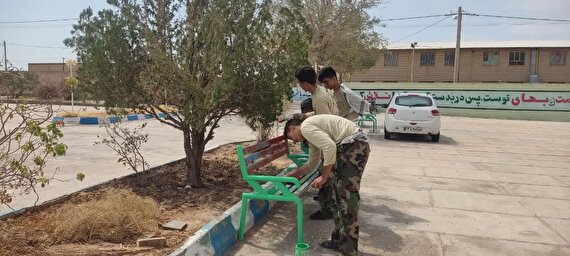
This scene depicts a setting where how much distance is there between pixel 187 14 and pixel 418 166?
17.9ft

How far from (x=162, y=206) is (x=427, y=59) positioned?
38.3 m

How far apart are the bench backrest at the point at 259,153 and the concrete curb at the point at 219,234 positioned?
0.41 metres

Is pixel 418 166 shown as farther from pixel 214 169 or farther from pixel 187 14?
pixel 187 14

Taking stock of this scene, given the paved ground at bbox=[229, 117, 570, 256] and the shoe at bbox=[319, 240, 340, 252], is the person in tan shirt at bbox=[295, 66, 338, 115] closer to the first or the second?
the paved ground at bbox=[229, 117, 570, 256]

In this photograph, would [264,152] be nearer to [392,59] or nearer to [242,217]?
[242,217]

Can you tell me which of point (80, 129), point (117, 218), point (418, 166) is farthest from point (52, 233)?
point (80, 129)

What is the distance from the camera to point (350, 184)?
148 inches

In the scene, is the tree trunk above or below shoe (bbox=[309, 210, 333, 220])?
above

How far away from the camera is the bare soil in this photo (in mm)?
3650

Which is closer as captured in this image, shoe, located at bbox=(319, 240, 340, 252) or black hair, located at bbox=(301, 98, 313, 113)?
shoe, located at bbox=(319, 240, 340, 252)

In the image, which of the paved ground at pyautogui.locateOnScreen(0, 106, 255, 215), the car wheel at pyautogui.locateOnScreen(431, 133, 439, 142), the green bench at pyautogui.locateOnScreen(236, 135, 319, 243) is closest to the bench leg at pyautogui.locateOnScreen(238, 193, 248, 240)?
the green bench at pyautogui.locateOnScreen(236, 135, 319, 243)

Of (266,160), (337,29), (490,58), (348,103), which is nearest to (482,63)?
(490,58)

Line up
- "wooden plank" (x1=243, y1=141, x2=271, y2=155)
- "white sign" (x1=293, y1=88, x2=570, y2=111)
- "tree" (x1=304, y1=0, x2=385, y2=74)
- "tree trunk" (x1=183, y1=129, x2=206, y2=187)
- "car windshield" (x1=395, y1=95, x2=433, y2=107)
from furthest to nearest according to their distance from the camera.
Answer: "white sign" (x1=293, y1=88, x2=570, y2=111) < "tree" (x1=304, y1=0, x2=385, y2=74) < "car windshield" (x1=395, y1=95, x2=433, y2=107) < "tree trunk" (x1=183, y1=129, x2=206, y2=187) < "wooden plank" (x1=243, y1=141, x2=271, y2=155)

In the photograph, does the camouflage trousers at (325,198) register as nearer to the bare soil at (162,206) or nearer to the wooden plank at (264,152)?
the wooden plank at (264,152)
